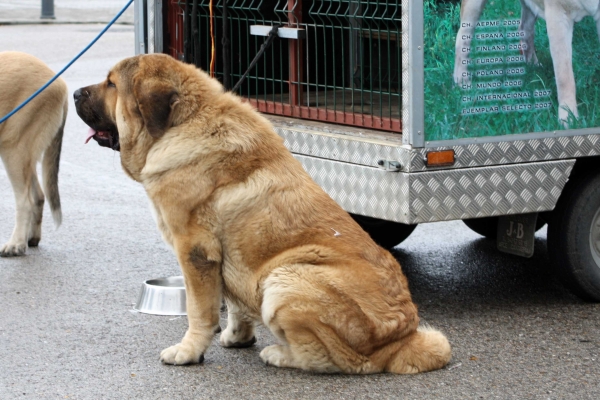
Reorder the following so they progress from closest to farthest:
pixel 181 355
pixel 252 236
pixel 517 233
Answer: pixel 252 236 → pixel 181 355 → pixel 517 233

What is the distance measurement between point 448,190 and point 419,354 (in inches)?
40.9

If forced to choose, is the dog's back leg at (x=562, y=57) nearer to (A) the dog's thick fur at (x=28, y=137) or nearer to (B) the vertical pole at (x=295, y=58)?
(B) the vertical pole at (x=295, y=58)

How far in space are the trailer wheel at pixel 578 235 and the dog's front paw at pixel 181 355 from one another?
2288mm

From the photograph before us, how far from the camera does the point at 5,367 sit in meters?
4.84

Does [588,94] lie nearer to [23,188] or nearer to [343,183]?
[343,183]

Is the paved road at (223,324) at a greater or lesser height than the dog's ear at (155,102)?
lesser

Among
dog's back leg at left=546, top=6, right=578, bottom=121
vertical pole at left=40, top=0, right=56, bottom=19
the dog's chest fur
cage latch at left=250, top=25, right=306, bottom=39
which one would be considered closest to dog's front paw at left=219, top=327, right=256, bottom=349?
cage latch at left=250, top=25, right=306, bottom=39

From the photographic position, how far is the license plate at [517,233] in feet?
19.1

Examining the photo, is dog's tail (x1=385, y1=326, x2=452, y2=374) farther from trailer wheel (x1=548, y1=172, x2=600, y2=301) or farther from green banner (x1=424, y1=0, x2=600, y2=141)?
trailer wheel (x1=548, y1=172, x2=600, y2=301)

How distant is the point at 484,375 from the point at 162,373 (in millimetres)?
1556

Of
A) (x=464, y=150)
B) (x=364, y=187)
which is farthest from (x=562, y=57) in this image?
(x=364, y=187)

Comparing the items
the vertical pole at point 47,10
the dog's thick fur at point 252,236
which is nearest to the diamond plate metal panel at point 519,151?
the dog's thick fur at point 252,236

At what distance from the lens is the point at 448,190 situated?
530 centimetres

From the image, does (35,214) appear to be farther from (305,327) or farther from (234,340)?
(305,327)
